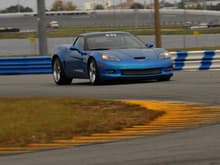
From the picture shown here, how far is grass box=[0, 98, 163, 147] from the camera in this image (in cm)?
970

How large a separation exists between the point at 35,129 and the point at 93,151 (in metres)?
1.83

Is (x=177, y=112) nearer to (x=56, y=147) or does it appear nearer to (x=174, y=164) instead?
(x=56, y=147)

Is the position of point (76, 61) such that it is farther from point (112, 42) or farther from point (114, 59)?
point (114, 59)

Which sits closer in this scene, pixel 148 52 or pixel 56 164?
pixel 56 164

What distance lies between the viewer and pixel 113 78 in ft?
57.1

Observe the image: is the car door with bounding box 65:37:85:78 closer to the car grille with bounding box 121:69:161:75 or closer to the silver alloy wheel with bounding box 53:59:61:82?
the silver alloy wheel with bounding box 53:59:61:82

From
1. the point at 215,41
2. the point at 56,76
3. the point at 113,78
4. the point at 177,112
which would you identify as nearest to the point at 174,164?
the point at 177,112

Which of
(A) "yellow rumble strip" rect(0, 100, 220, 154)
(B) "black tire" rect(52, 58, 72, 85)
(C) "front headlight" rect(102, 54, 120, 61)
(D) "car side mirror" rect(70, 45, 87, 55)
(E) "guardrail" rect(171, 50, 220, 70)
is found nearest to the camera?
→ (A) "yellow rumble strip" rect(0, 100, 220, 154)

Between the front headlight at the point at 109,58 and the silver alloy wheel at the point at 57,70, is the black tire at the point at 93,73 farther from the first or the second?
the silver alloy wheel at the point at 57,70

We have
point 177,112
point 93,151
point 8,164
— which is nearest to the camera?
point 8,164

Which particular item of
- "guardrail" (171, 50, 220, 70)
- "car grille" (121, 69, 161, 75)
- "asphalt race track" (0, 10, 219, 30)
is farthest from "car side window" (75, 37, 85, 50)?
"asphalt race track" (0, 10, 219, 30)

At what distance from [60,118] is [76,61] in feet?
26.2

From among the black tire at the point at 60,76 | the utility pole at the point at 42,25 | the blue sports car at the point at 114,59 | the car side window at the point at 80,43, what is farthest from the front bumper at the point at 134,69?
the utility pole at the point at 42,25

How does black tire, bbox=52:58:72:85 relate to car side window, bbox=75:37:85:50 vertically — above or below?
below
